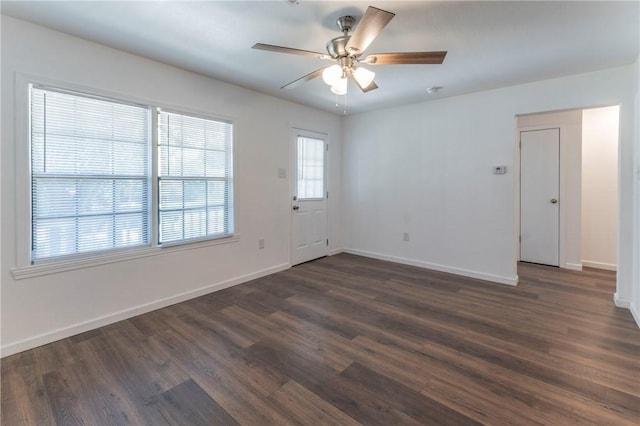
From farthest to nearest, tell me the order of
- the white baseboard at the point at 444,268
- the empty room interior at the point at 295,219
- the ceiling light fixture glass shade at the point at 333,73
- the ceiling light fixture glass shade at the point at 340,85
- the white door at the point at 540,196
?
1. the white door at the point at 540,196
2. the white baseboard at the point at 444,268
3. the ceiling light fixture glass shade at the point at 340,85
4. the ceiling light fixture glass shade at the point at 333,73
5. the empty room interior at the point at 295,219

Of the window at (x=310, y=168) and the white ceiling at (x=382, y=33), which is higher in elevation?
the white ceiling at (x=382, y=33)

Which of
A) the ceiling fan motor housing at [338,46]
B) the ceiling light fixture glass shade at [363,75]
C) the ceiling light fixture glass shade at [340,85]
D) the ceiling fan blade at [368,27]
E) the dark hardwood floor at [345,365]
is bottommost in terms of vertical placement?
the dark hardwood floor at [345,365]

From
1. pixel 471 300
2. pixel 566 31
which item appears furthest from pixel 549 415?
pixel 566 31

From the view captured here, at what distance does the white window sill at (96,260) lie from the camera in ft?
7.57

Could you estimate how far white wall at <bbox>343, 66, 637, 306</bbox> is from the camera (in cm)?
313

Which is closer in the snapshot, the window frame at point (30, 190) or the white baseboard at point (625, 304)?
the window frame at point (30, 190)

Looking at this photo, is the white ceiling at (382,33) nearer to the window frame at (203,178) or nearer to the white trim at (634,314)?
the window frame at (203,178)

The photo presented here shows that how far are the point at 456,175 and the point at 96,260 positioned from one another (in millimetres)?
4396

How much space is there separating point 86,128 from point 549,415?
3.92m

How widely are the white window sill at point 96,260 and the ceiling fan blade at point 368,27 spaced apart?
2611 mm

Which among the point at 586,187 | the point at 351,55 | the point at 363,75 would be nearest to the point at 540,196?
the point at 586,187

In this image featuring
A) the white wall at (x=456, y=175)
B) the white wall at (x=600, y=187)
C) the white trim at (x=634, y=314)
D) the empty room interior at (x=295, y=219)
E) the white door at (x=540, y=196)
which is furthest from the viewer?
the white door at (x=540, y=196)

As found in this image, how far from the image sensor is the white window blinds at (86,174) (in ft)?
7.77

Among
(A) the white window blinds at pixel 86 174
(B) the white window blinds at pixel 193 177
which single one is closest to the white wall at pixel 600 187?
(B) the white window blinds at pixel 193 177
